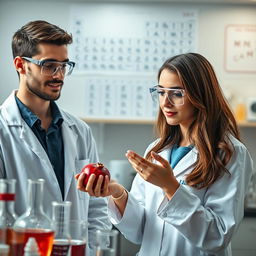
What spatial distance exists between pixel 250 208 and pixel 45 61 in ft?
8.31

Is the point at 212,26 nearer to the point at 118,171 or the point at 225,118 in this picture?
the point at 118,171

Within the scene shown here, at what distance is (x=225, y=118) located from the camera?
7.17 ft

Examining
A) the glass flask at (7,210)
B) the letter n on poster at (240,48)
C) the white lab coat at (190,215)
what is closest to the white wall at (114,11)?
the letter n on poster at (240,48)

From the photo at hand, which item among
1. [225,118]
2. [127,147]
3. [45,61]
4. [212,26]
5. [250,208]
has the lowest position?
[250,208]

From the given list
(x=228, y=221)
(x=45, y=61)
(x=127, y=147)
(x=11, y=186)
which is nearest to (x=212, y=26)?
(x=127, y=147)

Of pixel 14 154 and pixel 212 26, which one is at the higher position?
pixel 212 26

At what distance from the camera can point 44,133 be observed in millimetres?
2422

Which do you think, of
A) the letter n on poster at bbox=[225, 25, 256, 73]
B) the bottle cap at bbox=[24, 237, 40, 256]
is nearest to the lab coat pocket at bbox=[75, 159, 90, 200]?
the bottle cap at bbox=[24, 237, 40, 256]

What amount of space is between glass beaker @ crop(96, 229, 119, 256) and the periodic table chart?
131 inches

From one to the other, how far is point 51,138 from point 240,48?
2751 mm

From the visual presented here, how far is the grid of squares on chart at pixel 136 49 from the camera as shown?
4.80 m

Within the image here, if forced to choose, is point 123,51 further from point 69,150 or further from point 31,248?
point 31,248

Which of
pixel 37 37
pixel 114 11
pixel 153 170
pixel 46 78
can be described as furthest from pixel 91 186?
pixel 114 11

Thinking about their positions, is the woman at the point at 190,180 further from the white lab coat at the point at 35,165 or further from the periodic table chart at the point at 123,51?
the periodic table chart at the point at 123,51
